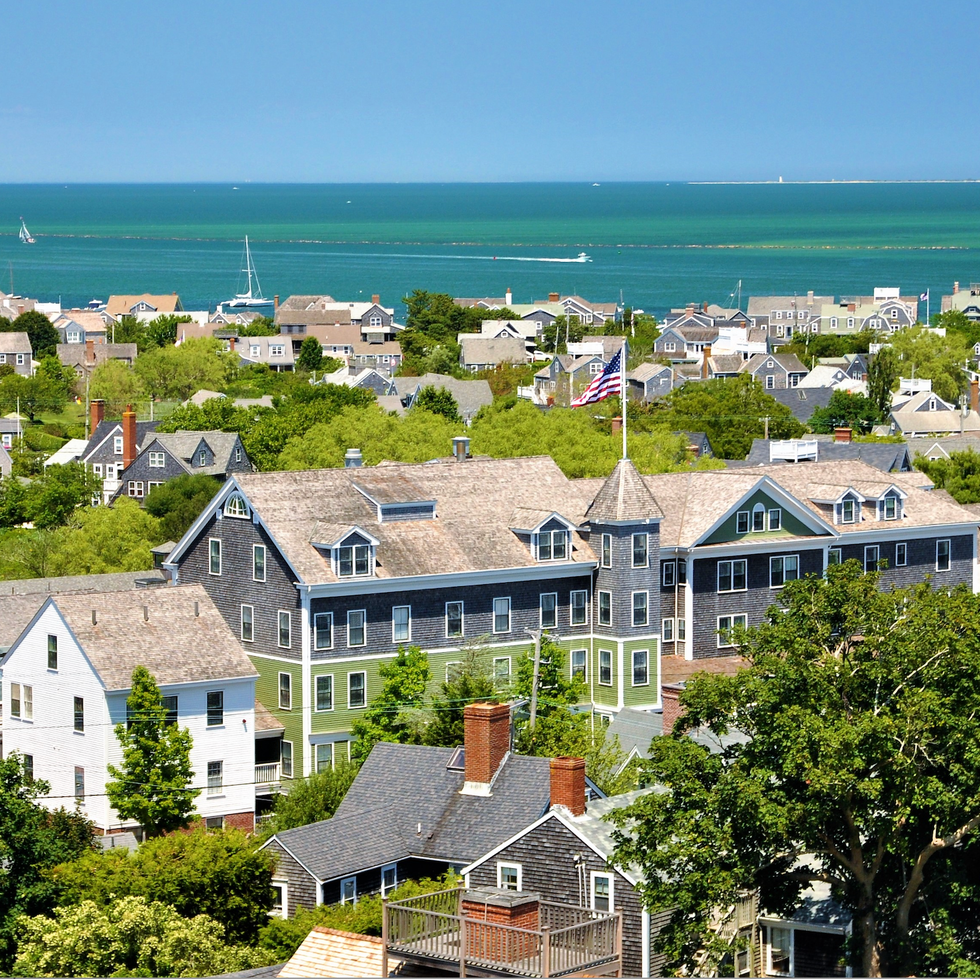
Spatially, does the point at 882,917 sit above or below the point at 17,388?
below

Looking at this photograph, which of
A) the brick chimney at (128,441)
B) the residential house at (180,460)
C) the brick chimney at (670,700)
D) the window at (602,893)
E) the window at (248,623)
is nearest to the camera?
the window at (602,893)

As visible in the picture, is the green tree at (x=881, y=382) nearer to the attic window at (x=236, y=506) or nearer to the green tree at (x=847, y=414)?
the green tree at (x=847, y=414)

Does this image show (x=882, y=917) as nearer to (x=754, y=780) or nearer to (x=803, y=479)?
(x=754, y=780)

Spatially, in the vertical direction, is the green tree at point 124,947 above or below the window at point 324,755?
below

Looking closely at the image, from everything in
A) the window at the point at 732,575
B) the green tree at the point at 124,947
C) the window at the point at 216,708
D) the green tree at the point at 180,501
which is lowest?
the green tree at the point at 124,947

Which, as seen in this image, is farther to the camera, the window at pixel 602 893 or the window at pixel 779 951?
the window at pixel 602 893

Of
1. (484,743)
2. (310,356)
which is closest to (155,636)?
(484,743)

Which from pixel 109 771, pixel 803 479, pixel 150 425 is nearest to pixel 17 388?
pixel 150 425

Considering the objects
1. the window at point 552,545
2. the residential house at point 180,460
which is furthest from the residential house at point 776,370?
the window at point 552,545
